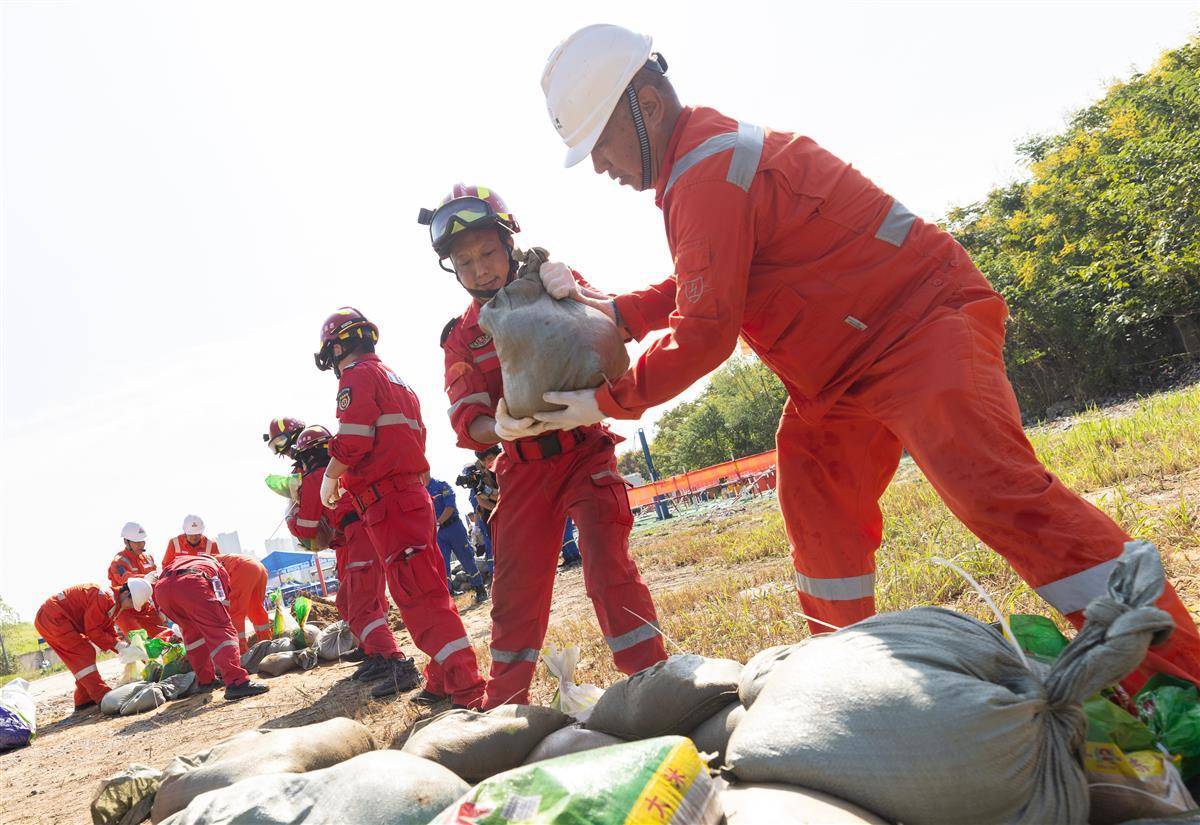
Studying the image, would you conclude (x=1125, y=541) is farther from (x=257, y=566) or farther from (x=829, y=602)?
(x=257, y=566)

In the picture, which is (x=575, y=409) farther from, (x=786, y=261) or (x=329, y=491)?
(x=329, y=491)

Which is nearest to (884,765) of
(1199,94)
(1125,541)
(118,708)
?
(1125,541)

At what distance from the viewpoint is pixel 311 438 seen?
7.14m

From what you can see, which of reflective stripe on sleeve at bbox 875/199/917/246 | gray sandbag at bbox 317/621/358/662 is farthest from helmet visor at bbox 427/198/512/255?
gray sandbag at bbox 317/621/358/662

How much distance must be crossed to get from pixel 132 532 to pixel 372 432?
8.85 meters

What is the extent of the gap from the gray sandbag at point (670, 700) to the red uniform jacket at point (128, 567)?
1093cm

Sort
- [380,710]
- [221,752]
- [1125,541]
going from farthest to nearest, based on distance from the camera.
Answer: [380,710], [221,752], [1125,541]

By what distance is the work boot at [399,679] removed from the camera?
563 cm

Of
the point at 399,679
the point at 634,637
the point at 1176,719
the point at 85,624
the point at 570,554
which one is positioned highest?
the point at 85,624

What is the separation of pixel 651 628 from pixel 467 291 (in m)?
1.65

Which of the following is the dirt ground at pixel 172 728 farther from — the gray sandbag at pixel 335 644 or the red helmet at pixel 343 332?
the red helmet at pixel 343 332

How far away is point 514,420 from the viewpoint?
2629 millimetres

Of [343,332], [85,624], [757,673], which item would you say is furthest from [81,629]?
[757,673]

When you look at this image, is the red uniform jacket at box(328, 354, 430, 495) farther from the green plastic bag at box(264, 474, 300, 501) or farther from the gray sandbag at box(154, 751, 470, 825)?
the gray sandbag at box(154, 751, 470, 825)
